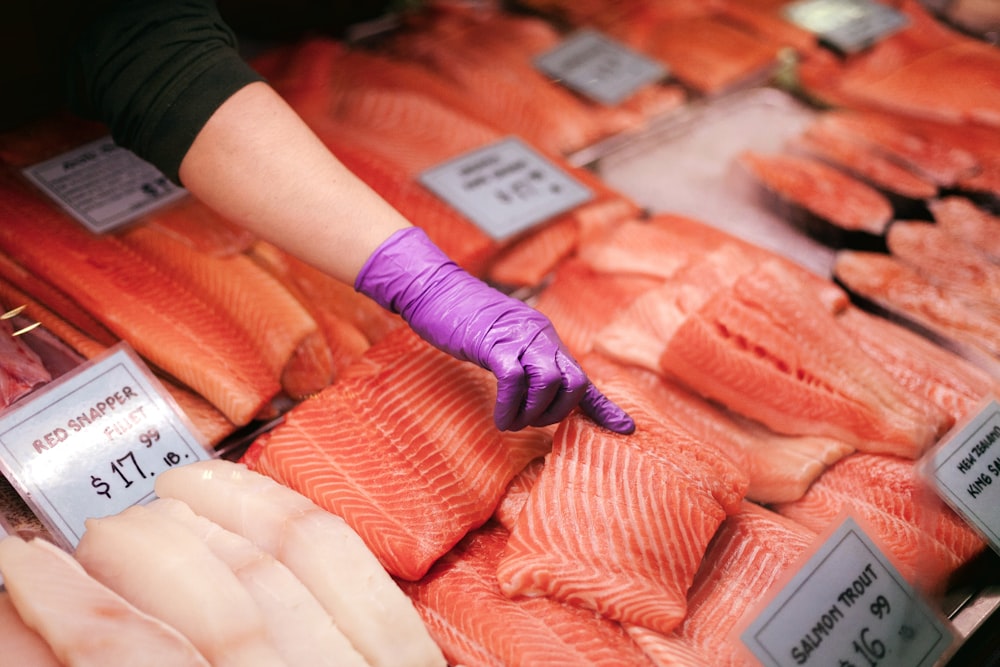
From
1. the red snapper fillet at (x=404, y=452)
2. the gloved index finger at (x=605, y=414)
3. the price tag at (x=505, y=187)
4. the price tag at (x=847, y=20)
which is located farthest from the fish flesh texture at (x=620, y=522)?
the price tag at (x=847, y=20)

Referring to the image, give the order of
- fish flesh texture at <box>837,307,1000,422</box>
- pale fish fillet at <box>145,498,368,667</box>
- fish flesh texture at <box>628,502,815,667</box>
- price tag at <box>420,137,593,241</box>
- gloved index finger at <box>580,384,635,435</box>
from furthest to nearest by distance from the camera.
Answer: price tag at <box>420,137,593,241</box>
fish flesh texture at <box>837,307,1000,422</box>
gloved index finger at <box>580,384,635,435</box>
fish flesh texture at <box>628,502,815,667</box>
pale fish fillet at <box>145,498,368,667</box>

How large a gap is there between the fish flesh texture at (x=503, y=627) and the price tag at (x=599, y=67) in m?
2.43

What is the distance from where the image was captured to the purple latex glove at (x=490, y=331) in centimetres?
191

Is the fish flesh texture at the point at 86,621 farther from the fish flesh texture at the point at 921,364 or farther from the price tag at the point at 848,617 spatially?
the fish flesh texture at the point at 921,364

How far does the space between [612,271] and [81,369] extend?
175 cm

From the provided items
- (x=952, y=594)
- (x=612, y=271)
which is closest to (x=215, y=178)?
(x=612, y=271)

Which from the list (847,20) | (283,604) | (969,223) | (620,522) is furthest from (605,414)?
(847,20)

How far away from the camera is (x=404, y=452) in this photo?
2064 mm

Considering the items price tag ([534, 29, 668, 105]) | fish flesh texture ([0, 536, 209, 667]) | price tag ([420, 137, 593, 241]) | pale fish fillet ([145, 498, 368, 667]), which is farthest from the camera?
price tag ([534, 29, 668, 105])

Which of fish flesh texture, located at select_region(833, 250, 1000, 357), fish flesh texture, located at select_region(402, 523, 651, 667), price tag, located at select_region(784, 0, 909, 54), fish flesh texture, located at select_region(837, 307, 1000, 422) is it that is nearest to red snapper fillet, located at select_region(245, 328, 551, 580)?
fish flesh texture, located at select_region(402, 523, 651, 667)

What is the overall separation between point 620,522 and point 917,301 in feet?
4.90

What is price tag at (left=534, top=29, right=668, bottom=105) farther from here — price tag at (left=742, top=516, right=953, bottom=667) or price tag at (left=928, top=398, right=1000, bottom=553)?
price tag at (left=742, top=516, right=953, bottom=667)

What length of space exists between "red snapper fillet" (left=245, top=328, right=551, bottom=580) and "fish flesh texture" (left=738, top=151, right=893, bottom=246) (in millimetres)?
1544

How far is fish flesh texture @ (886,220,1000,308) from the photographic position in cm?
265
